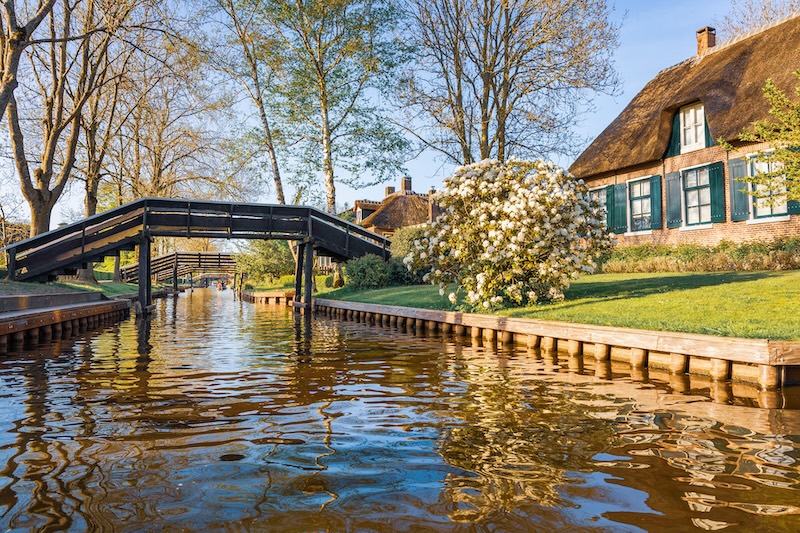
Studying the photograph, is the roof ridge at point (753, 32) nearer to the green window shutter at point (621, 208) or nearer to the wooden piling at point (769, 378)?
the green window shutter at point (621, 208)

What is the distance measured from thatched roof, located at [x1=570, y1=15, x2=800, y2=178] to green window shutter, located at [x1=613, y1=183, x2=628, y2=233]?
3.15 feet

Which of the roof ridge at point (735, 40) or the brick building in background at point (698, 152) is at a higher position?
the roof ridge at point (735, 40)

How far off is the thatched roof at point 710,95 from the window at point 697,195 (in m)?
1.42

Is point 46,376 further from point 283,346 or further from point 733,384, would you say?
point 733,384

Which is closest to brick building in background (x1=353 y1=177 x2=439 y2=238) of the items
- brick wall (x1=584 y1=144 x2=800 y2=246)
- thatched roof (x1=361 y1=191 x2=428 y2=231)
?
thatched roof (x1=361 y1=191 x2=428 y2=231)

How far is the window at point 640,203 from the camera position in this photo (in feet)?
76.9

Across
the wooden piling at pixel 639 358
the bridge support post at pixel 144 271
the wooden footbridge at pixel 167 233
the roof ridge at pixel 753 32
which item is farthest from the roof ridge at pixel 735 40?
the bridge support post at pixel 144 271

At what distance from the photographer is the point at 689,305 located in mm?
10992

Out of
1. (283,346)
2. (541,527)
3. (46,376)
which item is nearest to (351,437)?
(541,527)

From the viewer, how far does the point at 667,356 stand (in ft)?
27.2

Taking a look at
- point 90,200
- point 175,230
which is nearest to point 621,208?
point 175,230

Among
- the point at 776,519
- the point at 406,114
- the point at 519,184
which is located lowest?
the point at 776,519

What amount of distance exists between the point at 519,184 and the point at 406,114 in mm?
12809

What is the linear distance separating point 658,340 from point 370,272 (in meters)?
16.9
